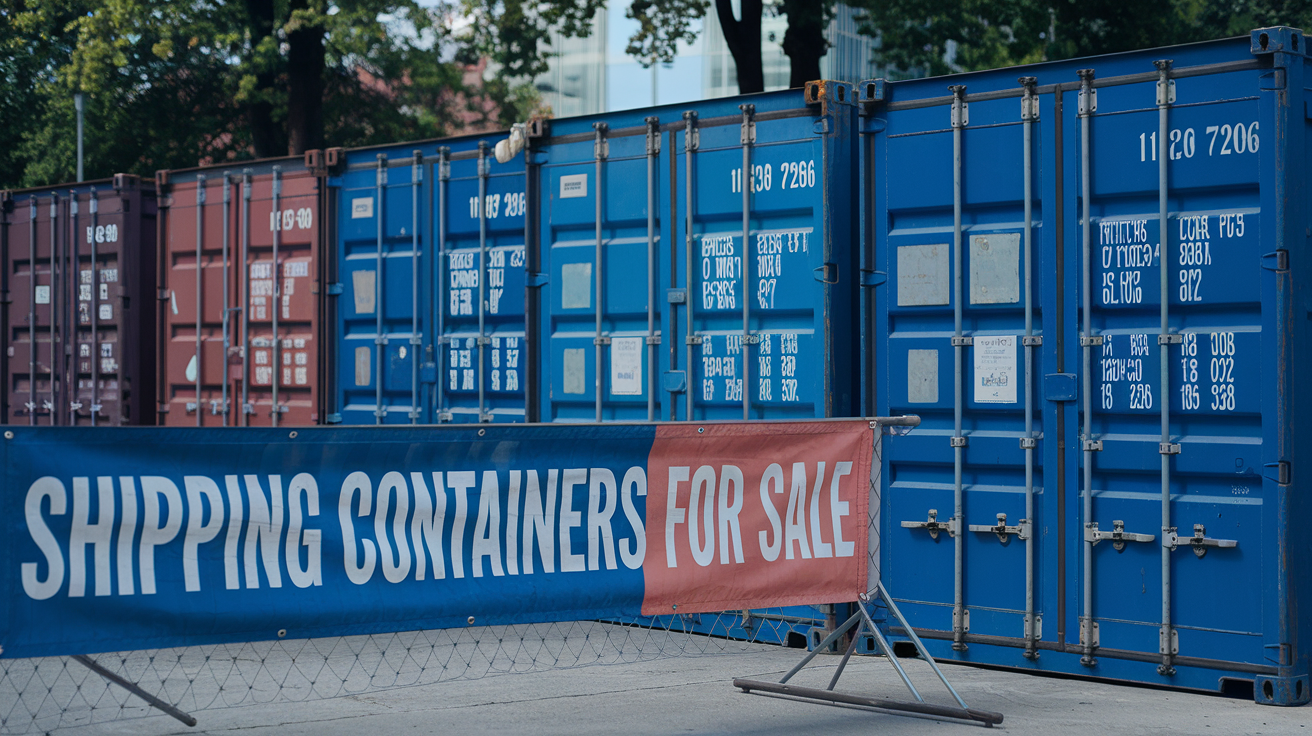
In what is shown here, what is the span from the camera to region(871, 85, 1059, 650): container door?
7.75m

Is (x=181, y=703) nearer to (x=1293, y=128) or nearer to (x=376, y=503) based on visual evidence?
(x=376, y=503)

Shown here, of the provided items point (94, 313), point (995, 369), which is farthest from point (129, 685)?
point (94, 313)

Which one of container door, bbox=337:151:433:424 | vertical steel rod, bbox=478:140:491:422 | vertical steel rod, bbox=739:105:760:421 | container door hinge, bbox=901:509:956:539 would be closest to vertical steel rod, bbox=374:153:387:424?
container door, bbox=337:151:433:424

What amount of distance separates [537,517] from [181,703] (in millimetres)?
2195

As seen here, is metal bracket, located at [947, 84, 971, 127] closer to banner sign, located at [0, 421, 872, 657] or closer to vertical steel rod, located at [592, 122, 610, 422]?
banner sign, located at [0, 421, 872, 657]

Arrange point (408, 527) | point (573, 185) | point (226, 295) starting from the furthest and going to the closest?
point (226, 295) < point (573, 185) < point (408, 527)

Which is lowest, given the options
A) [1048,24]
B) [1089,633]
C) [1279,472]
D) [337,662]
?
[337,662]

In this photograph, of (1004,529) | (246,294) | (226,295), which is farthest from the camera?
(226,295)

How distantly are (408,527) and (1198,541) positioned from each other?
3.90 m

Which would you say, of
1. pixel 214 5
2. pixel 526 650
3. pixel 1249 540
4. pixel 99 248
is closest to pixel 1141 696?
pixel 1249 540

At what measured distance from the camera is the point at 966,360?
26.2 ft

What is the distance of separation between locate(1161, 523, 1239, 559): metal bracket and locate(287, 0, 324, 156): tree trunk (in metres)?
20.4

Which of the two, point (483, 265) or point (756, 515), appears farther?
point (483, 265)

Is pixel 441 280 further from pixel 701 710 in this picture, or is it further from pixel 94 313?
pixel 701 710
